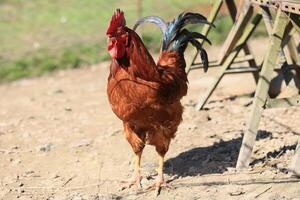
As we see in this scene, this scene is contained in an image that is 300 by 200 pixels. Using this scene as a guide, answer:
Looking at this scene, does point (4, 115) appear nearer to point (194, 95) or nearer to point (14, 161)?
point (14, 161)

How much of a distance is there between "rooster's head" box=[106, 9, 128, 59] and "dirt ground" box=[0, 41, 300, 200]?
1328 mm

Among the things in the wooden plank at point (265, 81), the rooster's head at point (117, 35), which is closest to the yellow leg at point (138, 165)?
the wooden plank at point (265, 81)

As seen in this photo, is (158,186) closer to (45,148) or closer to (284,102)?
(284,102)

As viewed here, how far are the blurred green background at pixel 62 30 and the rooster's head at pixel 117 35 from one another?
6.56 meters

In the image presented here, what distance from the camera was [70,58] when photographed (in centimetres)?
1225

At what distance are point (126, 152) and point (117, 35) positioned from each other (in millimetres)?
1863

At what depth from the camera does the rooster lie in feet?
16.9

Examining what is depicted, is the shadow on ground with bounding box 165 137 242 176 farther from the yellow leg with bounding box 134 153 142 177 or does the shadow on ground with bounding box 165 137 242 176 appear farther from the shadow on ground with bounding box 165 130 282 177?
the yellow leg with bounding box 134 153 142 177

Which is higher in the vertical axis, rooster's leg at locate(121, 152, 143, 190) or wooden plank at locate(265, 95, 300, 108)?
wooden plank at locate(265, 95, 300, 108)

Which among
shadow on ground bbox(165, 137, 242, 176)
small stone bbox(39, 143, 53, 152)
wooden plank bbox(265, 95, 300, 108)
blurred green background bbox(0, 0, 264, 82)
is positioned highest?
wooden plank bbox(265, 95, 300, 108)

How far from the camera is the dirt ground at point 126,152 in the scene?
543cm

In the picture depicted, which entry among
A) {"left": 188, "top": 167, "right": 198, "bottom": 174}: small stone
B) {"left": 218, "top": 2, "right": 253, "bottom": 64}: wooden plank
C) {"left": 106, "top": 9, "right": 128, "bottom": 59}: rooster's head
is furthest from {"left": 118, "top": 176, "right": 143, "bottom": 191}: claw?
{"left": 218, "top": 2, "right": 253, "bottom": 64}: wooden plank

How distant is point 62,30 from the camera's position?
14453mm

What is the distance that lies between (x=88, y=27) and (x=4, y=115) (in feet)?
21.2
